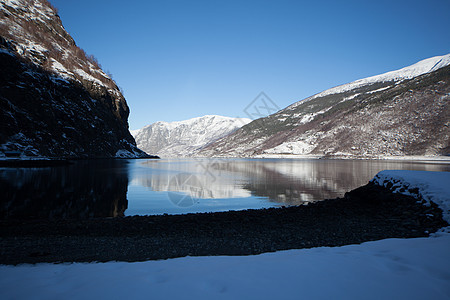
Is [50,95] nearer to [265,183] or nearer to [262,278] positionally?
[265,183]

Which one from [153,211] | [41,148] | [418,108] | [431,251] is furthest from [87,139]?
[418,108]

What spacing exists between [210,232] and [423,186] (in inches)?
489

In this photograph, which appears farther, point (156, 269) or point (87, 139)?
point (87, 139)

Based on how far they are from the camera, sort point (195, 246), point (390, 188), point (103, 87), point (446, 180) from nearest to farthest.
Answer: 1. point (195, 246)
2. point (446, 180)
3. point (390, 188)
4. point (103, 87)

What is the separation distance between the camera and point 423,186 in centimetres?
1440

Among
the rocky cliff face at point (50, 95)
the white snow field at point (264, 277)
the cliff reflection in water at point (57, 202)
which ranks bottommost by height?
the cliff reflection in water at point (57, 202)

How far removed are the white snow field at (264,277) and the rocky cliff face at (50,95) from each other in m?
66.8

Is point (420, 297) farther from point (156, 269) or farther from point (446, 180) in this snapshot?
point (446, 180)

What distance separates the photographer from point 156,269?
525 centimetres

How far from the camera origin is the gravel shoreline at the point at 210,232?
8984mm

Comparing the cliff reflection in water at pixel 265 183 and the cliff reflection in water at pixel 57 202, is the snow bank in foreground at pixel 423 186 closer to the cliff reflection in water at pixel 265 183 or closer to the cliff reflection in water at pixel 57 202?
the cliff reflection in water at pixel 265 183

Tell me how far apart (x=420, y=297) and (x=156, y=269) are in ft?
15.0

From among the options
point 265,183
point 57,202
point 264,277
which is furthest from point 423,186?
point 57,202

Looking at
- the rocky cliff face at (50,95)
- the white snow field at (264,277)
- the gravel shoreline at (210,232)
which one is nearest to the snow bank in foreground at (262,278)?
the white snow field at (264,277)
